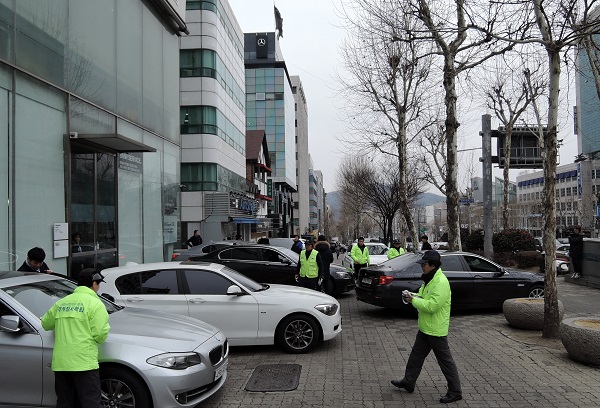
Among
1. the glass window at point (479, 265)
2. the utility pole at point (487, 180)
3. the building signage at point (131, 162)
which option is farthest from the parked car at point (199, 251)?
the utility pole at point (487, 180)

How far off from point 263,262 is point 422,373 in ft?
21.4

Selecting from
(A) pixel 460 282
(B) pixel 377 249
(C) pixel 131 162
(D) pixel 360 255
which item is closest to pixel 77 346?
(A) pixel 460 282

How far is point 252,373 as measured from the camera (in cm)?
640

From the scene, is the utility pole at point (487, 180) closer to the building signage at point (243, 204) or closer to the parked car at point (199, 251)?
the parked car at point (199, 251)

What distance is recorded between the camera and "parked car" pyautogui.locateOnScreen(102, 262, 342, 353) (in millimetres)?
7117

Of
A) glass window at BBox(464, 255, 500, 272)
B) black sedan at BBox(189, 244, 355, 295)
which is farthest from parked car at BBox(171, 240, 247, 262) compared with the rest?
glass window at BBox(464, 255, 500, 272)

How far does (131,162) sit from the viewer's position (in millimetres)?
16250

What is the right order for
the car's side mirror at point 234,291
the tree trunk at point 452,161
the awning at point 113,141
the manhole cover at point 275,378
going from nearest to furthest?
the manhole cover at point 275,378 → the car's side mirror at point 234,291 → the awning at point 113,141 → the tree trunk at point 452,161

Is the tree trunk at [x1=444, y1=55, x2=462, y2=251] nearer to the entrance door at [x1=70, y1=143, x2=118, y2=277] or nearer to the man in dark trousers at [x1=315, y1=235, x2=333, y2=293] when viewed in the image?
the man in dark trousers at [x1=315, y1=235, x2=333, y2=293]

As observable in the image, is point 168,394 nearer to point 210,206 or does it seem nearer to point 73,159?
point 73,159

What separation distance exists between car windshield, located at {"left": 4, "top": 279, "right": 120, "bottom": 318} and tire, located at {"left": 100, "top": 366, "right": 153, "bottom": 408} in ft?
2.93

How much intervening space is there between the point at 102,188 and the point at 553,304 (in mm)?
12013

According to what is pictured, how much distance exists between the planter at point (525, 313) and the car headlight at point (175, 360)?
20.5ft

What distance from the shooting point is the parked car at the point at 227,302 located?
280 inches
